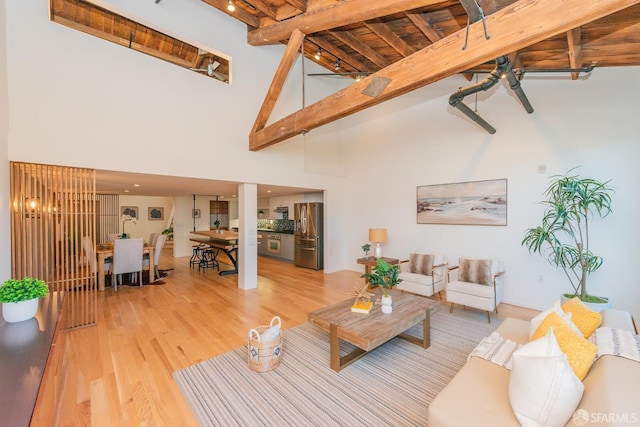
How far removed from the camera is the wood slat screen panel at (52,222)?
10.3ft

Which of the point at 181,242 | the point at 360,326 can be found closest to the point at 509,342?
the point at 360,326

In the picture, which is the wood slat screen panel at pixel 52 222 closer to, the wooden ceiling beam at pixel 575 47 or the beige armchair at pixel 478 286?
the beige armchair at pixel 478 286

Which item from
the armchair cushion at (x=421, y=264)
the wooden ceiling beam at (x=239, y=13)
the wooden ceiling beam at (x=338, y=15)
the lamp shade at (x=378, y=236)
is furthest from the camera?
the lamp shade at (x=378, y=236)

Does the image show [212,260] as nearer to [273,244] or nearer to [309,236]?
[273,244]

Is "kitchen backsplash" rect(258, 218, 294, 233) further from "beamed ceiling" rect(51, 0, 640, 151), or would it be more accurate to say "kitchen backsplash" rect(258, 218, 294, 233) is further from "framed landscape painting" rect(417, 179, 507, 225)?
"framed landscape painting" rect(417, 179, 507, 225)

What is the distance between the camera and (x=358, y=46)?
4.49 metres

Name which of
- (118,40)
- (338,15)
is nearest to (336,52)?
(338,15)

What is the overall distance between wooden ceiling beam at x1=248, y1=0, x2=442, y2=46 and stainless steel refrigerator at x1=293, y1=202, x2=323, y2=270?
157 inches

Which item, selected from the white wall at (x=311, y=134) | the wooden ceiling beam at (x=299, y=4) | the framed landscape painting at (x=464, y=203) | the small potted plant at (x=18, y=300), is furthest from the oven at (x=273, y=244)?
the small potted plant at (x=18, y=300)

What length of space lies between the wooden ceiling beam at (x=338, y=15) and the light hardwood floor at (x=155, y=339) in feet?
13.2

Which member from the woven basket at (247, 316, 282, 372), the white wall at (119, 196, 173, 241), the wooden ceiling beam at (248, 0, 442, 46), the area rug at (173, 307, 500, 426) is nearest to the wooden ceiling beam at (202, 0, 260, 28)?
the wooden ceiling beam at (248, 0, 442, 46)

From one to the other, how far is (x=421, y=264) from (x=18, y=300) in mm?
4975

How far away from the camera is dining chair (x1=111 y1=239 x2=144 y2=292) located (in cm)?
521

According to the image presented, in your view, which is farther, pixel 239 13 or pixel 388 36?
pixel 239 13
